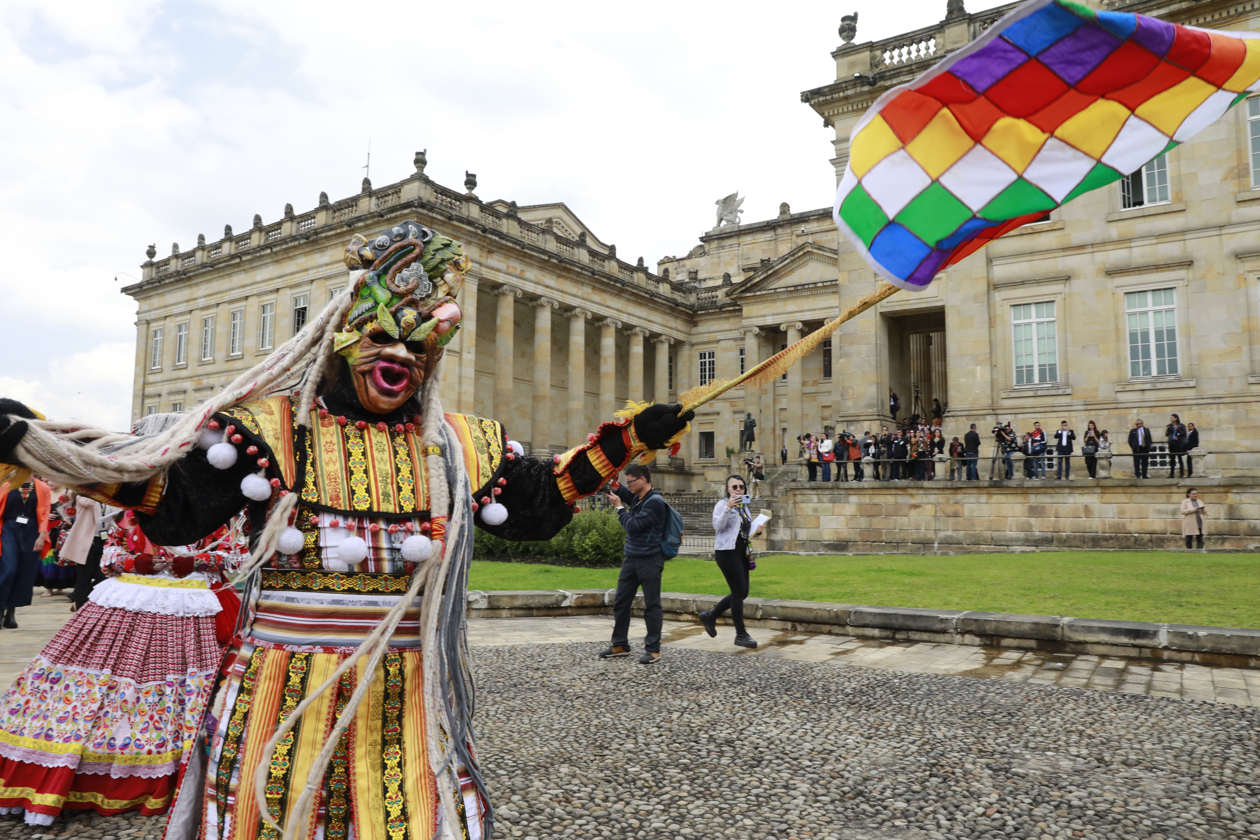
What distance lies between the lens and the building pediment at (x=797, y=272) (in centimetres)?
3616

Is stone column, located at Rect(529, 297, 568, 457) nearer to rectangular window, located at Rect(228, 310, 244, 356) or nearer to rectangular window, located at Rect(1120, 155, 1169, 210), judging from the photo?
rectangular window, located at Rect(228, 310, 244, 356)

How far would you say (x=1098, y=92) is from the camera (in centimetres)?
276

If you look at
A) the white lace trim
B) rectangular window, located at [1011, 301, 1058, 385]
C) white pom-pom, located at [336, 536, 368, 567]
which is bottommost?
the white lace trim

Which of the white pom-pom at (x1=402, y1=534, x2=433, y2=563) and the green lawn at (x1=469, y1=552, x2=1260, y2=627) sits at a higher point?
the white pom-pom at (x1=402, y1=534, x2=433, y2=563)

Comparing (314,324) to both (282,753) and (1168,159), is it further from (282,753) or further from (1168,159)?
(1168,159)

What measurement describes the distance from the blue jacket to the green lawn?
10.5 ft

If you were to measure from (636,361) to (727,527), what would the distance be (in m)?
31.9

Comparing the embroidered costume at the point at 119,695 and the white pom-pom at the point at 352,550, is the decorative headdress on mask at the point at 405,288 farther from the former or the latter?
the embroidered costume at the point at 119,695

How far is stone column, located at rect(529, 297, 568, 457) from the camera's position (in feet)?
115

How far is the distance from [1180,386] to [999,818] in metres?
21.1

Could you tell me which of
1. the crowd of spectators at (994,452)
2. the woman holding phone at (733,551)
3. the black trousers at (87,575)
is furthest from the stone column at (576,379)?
the woman holding phone at (733,551)

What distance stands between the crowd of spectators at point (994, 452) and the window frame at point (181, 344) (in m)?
32.6

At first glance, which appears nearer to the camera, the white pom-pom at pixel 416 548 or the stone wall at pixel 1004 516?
the white pom-pom at pixel 416 548

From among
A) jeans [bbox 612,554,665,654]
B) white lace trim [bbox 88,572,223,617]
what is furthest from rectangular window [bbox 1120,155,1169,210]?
white lace trim [bbox 88,572,223,617]
